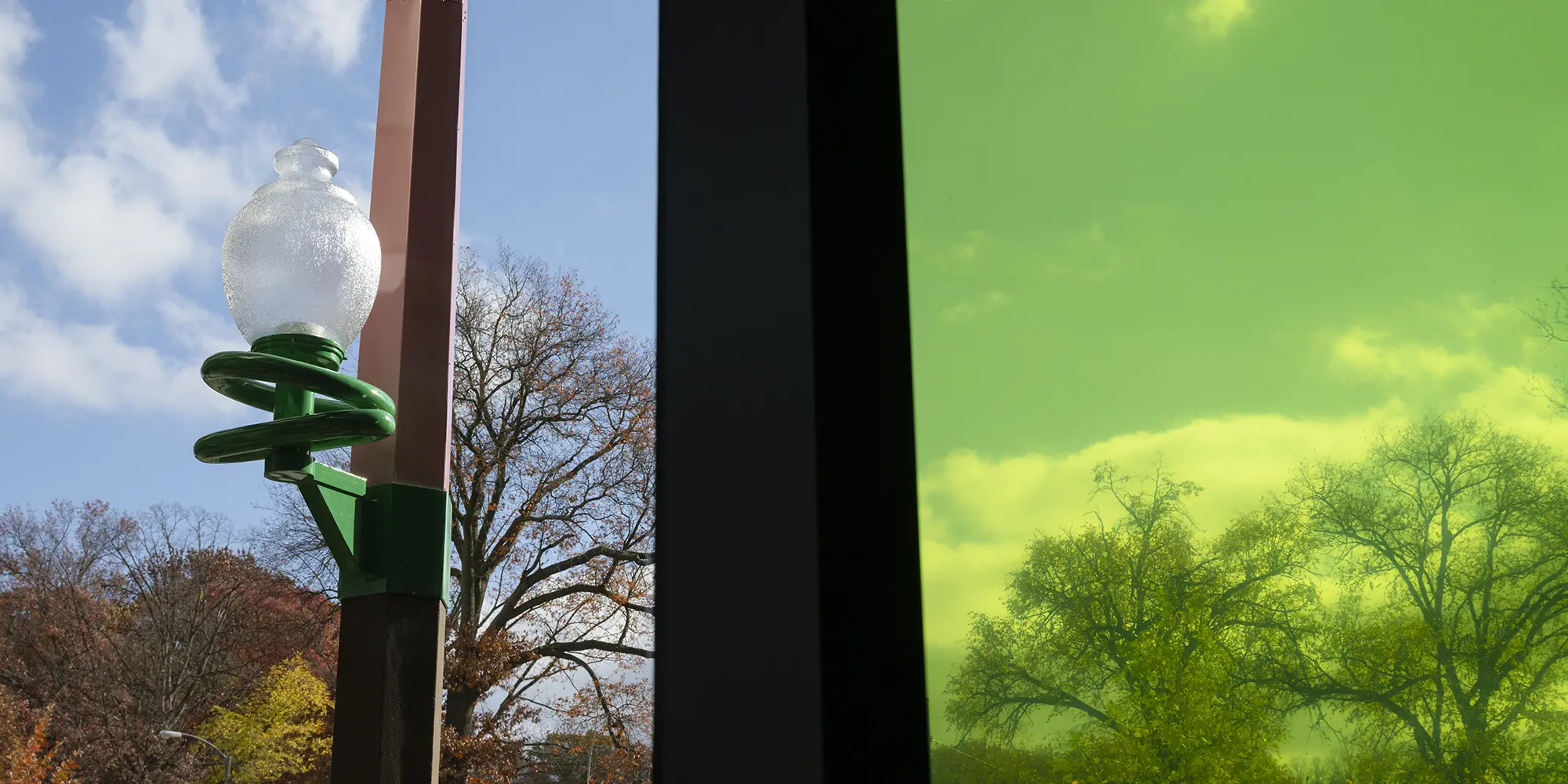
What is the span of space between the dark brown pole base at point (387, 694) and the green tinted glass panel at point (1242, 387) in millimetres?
370

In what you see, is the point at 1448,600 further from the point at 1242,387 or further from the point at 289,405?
the point at 289,405

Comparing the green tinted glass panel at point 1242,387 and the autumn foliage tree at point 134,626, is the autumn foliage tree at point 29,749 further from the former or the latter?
the green tinted glass panel at point 1242,387

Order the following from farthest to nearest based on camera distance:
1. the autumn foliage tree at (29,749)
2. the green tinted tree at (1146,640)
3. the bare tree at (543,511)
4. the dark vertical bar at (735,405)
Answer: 1. the autumn foliage tree at (29,749)
2. the bare tree at (543,511)
3. the green tinted tree at (1146,640)
4. the dark vertical bar at (735,405)

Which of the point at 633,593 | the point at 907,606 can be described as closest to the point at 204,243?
the point at 633,593

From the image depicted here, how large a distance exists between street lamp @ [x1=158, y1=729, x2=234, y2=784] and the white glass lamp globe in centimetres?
389

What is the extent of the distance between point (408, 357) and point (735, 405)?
2.34 ft

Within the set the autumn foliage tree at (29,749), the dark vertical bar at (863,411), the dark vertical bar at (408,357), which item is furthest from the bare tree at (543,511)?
the dark vertical bar at (863,411)

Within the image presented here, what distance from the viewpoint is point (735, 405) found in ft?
0.61

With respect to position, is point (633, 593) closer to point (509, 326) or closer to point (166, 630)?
point (509, 326)

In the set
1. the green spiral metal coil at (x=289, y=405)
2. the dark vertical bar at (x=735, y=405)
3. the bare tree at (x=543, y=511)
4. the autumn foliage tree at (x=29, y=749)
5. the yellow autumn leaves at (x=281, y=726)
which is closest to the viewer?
the dark vertical bar at (x=735, y=405)

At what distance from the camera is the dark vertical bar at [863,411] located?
17 centimetres

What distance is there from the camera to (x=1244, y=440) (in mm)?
807

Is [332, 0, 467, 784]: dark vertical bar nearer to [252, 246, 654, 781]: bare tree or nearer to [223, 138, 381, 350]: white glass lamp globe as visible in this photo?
[223, 138, 381, 350]: white glass lamp globe

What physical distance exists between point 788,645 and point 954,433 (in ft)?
2.25
